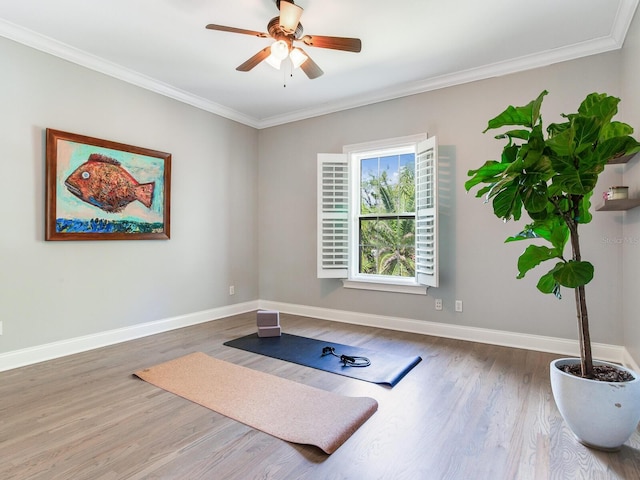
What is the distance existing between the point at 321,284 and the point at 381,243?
991mm

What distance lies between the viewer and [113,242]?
357 centimetres

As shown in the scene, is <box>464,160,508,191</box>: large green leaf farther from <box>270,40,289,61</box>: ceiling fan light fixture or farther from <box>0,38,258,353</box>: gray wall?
<box>0,38,258,353</box>: gray wall

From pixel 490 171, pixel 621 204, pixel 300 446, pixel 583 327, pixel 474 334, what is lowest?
pixel 300 446

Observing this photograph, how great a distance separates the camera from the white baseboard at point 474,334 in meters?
3.02

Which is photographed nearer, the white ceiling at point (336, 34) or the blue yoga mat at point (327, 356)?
the white ceiling at point (336, 34)

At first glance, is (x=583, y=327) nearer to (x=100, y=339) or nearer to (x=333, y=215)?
(x=333, y=215)

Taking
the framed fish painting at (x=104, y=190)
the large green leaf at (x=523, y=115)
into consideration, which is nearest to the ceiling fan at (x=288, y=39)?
the large green leaf at (x=523, y=115)

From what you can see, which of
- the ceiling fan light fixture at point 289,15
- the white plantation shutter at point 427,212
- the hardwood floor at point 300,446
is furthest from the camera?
the white plantation shutter at point 427,212

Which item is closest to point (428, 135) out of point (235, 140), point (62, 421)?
point (235, 140)

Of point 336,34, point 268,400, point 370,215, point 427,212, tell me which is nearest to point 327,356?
point 268,400

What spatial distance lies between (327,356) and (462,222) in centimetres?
198

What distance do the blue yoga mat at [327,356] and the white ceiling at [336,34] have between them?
111 inches

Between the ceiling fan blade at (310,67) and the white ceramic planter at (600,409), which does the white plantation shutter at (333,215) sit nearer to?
the ceiling fan blade at (310,67)

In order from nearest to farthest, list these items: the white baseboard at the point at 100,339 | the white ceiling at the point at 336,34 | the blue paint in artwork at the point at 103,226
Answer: the white ceiling at the point at 336,34, the white baseboard at the point at 100,339, the blue paint in artwork at the point at 103,226
